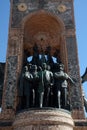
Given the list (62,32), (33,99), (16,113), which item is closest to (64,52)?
(62,32)

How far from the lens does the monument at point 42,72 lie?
966cm

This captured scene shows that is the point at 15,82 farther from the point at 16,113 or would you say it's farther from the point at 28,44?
the point at 28,44

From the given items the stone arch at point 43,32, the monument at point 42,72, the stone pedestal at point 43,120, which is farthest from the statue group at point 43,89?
the stone arch at point 43,32

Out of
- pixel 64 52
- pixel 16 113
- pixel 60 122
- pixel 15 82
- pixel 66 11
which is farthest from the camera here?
pixel 66 11

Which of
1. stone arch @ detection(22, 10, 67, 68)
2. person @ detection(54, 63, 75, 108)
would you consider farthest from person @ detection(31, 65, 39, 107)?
stone arch @ detection(22, 10, 67, 68)

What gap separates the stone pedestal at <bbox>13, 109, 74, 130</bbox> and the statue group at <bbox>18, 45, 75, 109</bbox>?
2.16 ft

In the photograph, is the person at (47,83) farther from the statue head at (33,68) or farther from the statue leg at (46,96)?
the statue head at (33,68)

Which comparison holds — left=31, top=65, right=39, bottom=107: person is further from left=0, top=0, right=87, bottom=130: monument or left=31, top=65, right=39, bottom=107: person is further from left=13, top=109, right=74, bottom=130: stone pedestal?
left=13, top=109, right=74, bottom=130: stone pedestal

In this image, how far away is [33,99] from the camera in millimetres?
10570

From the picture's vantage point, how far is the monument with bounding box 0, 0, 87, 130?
9.66 metres

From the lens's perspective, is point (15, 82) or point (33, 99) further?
point (15, 82)

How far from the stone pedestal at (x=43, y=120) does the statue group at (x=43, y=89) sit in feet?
2.16

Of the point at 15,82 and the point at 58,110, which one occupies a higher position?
the point at 15,82

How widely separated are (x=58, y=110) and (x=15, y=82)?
230 cm
